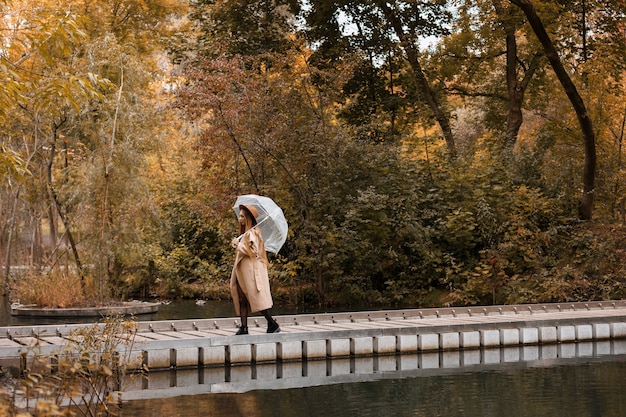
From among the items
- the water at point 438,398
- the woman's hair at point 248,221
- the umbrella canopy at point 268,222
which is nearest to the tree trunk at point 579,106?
the water at point 438,398

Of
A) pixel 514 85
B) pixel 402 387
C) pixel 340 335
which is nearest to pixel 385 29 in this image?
pixel 514 85

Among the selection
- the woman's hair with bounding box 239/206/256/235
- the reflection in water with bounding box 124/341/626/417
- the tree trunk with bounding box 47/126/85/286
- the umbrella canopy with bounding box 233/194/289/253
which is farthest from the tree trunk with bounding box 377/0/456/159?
the woman's hair with bounding box 239/206/256/235

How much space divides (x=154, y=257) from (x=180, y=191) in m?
3.23

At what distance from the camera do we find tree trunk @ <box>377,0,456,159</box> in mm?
25109

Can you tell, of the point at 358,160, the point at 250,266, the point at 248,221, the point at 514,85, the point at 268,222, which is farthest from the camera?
the point at 514,85

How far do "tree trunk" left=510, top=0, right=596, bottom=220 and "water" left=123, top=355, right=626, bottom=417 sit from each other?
35.0 feet

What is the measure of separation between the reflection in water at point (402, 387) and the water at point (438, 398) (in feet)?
0.03

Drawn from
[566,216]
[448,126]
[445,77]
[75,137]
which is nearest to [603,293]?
[566,216]

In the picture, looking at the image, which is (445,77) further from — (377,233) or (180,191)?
(180,191)

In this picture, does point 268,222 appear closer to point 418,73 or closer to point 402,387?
point 402,387

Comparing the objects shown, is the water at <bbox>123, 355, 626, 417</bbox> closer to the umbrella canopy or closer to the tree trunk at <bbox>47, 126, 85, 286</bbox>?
the umbrella canopy

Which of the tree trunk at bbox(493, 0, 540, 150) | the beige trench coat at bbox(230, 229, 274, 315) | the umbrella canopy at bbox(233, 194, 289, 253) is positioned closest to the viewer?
the beige trench coat at bbox(230, 229, 274, 315)

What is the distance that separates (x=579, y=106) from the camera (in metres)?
20.7

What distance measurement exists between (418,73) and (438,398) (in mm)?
17000
